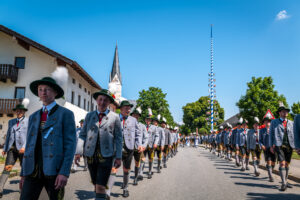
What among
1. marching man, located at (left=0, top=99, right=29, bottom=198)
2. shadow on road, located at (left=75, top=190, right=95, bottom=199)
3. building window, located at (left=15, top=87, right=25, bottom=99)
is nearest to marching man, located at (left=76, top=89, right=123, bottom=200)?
shadow on road, located at (left=75, top=190, right=95, bottom=199)

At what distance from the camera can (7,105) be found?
22688 millimetres

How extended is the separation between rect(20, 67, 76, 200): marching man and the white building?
20.1 m

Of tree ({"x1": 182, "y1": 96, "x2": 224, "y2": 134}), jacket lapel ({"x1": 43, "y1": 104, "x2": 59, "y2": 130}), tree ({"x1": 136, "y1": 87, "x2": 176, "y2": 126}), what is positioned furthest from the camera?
tree ({"x1": 182, "y1": 96, "x2": 224, "y2": 134})

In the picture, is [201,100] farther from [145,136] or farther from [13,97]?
[145,136]

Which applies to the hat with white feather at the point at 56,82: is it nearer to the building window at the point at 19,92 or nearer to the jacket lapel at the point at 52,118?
the jacket lapel at the point at 52,118

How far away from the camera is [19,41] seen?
24062 mm

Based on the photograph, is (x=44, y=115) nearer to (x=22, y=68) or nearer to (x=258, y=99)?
(x=22, y=68)

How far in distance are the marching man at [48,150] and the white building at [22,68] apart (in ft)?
65.8

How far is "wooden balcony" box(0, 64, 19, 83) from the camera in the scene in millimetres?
22695

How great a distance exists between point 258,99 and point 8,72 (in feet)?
125

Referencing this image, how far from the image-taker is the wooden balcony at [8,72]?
22.7 m

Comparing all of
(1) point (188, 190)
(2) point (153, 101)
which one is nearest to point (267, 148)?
(1) point (188, 190)

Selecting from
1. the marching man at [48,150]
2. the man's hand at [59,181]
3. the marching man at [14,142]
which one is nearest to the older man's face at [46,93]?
the marching man at [48,150]

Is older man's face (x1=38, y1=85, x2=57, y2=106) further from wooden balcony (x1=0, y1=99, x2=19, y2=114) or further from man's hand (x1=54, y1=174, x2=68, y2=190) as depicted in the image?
wooden balcony (x1=0, y1=99, x2=19, y2=114)
